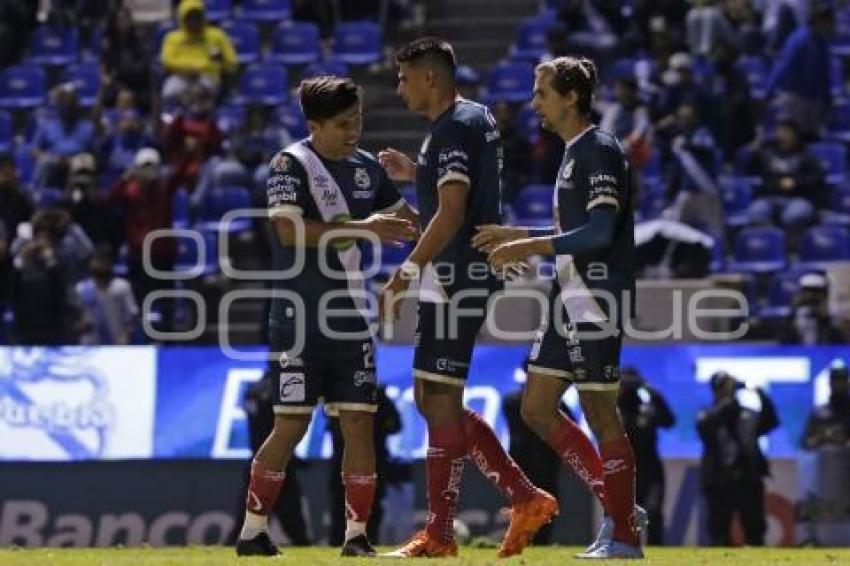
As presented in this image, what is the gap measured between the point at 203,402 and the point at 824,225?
21.8 ft

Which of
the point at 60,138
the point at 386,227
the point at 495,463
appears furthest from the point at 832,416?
the point at 60,138

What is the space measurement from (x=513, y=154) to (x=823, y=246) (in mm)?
3542

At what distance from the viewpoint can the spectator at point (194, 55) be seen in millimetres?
27078

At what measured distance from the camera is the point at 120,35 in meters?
28.5

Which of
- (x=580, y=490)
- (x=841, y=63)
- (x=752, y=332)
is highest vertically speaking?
(x=841, y=63)

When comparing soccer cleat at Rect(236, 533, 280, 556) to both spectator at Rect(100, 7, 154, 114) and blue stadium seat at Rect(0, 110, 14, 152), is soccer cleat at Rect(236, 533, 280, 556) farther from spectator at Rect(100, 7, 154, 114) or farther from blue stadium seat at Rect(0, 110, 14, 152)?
blue stadium seat at Rect(0, 110, 14, 152)

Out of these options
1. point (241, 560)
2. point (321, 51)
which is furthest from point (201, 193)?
point (241, 560)

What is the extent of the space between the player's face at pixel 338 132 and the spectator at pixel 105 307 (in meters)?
10.2

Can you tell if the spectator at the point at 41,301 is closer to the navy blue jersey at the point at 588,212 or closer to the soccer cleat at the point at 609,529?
the soccer cleat at the point at 609,529

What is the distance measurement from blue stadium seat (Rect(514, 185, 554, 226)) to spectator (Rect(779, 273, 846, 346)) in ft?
10.8

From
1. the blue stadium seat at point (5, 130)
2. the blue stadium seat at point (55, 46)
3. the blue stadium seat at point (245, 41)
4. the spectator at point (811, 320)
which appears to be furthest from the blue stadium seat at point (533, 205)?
the blue stadium seat at point (55, 46)

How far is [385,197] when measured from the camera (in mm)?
13016

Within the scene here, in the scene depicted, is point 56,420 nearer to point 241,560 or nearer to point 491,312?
point 491,312

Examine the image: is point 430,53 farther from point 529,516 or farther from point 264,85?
point 264,85
